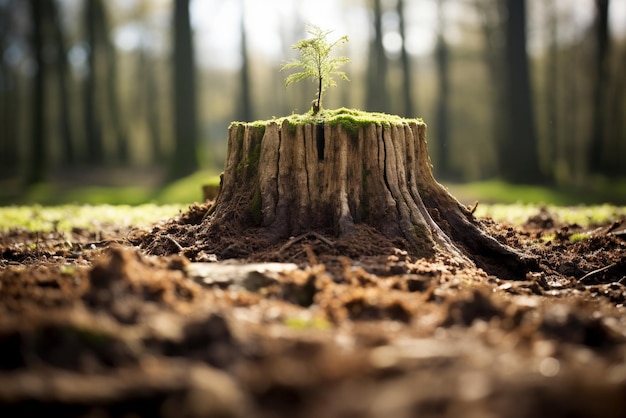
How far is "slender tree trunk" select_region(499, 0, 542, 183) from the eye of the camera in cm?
2070

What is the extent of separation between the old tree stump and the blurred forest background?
14692 millimetres

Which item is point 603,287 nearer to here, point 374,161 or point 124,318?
point 374,161

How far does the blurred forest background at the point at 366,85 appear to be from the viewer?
21766 mm

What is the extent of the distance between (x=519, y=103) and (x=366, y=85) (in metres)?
A: 17.0

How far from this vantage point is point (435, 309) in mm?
4273

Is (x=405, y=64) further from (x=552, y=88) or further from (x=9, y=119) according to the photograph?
(x=9, y=119)

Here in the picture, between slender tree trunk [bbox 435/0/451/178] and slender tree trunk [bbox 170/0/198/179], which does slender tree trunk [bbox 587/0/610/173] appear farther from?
slender tree trunk [bbox 170/0/198/179]

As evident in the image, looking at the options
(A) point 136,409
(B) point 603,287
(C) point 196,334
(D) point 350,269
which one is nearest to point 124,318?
(C) point 196,334

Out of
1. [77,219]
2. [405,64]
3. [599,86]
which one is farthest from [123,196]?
[599,86]

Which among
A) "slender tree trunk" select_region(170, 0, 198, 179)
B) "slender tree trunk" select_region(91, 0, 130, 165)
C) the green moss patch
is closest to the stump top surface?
the green moss patch

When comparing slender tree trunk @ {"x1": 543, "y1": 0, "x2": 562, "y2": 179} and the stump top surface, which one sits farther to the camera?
slender tree trunk @ {"x1": 543, "y1": 0, "x2": 562, "y2": 179}

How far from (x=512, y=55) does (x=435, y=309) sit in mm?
18781

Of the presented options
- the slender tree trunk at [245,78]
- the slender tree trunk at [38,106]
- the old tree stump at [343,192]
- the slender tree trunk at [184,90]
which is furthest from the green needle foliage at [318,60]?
the slender tree trunk at [245,78]

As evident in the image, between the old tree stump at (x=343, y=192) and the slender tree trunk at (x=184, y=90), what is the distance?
15.0 meters
